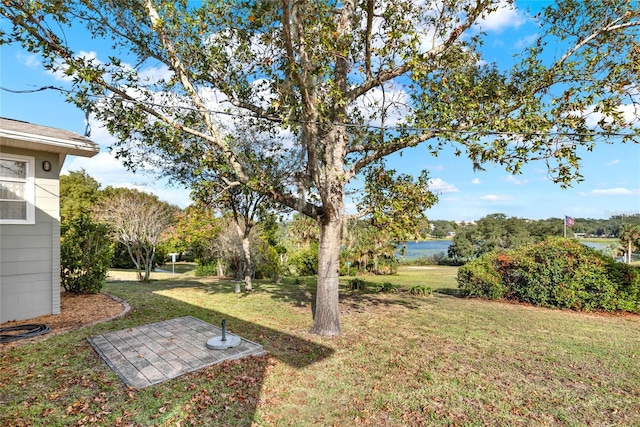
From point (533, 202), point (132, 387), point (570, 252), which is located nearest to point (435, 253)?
point (533, 202)

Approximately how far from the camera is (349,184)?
5.71m

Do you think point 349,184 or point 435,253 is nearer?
point 349,184

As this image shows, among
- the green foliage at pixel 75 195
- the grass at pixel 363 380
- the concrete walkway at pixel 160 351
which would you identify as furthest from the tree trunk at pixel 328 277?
the green foliage at pixel 75 195

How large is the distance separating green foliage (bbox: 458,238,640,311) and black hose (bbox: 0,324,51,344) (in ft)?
32.7

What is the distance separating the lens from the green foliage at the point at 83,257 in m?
7.07

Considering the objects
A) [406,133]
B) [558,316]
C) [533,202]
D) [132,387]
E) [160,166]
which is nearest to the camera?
[132,387]

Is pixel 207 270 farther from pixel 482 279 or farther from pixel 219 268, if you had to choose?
pixel 482 279

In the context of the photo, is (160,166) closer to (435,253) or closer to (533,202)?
(533,202)

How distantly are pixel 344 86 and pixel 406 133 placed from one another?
4.69ft

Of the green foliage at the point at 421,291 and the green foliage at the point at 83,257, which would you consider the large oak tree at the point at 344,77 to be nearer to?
the green foliage at the point at 83,257

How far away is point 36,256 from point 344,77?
6671mm

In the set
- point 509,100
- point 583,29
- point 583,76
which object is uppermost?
point 583,29

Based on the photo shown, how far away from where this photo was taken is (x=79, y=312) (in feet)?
19.7

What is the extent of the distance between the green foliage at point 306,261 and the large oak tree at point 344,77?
13.0 m
